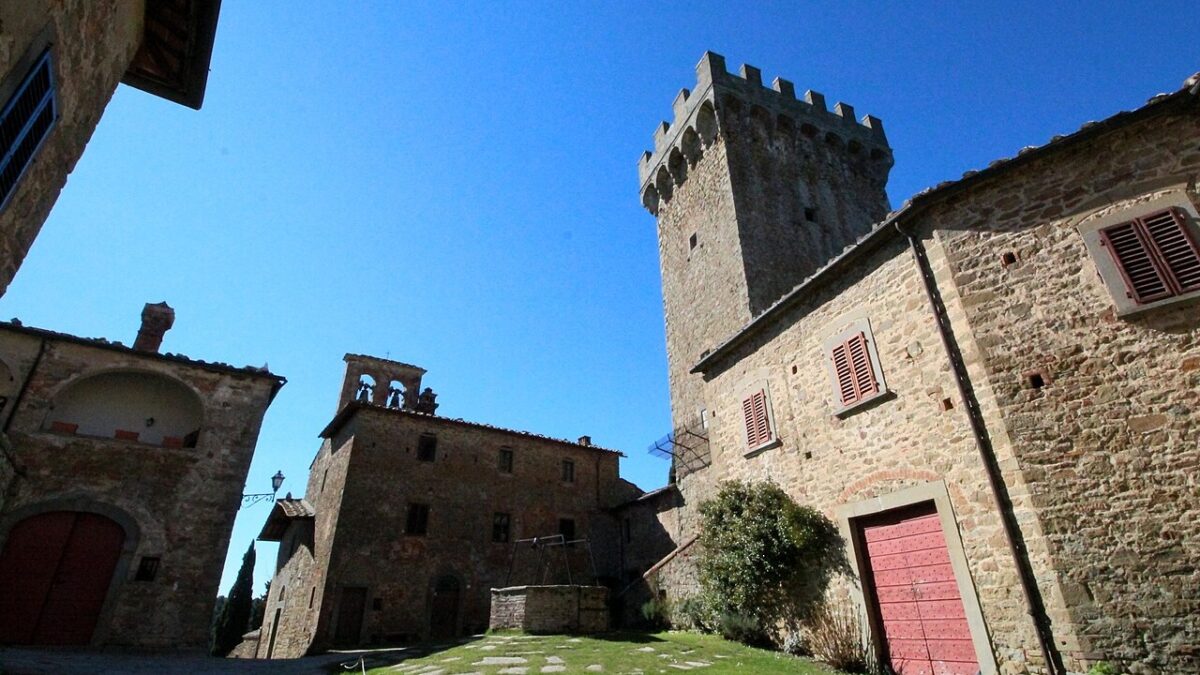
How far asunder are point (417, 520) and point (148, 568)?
25.4ft

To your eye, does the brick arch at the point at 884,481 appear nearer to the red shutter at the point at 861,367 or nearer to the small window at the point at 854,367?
the small window at the point at 854,367

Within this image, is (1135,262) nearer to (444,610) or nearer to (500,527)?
(500,527)

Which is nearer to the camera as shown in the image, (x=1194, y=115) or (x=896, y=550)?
(x=1194, y=115)

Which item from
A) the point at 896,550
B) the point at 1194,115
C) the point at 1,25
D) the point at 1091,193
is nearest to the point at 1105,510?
the point at 896,550

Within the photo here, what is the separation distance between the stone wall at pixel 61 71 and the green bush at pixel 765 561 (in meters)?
10.8

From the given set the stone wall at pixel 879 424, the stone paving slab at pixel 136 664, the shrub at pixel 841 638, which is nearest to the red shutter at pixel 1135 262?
the stone wall at pixel 879 424

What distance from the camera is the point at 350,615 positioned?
1764cm

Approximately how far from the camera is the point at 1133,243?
7723 mm

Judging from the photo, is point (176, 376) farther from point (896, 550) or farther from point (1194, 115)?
point (1194, 115)

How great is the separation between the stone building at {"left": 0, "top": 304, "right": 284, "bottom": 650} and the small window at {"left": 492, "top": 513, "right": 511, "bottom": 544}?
29.0 feet

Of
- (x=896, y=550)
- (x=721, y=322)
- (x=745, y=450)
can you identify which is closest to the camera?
(x=896, y=550)

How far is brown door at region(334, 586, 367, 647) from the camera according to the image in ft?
57.1

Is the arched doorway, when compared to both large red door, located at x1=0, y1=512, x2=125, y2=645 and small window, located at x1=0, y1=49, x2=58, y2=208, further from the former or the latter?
small window, located at x1=0, y1=49, x2=58, y2=208

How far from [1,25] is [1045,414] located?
10.9 m
